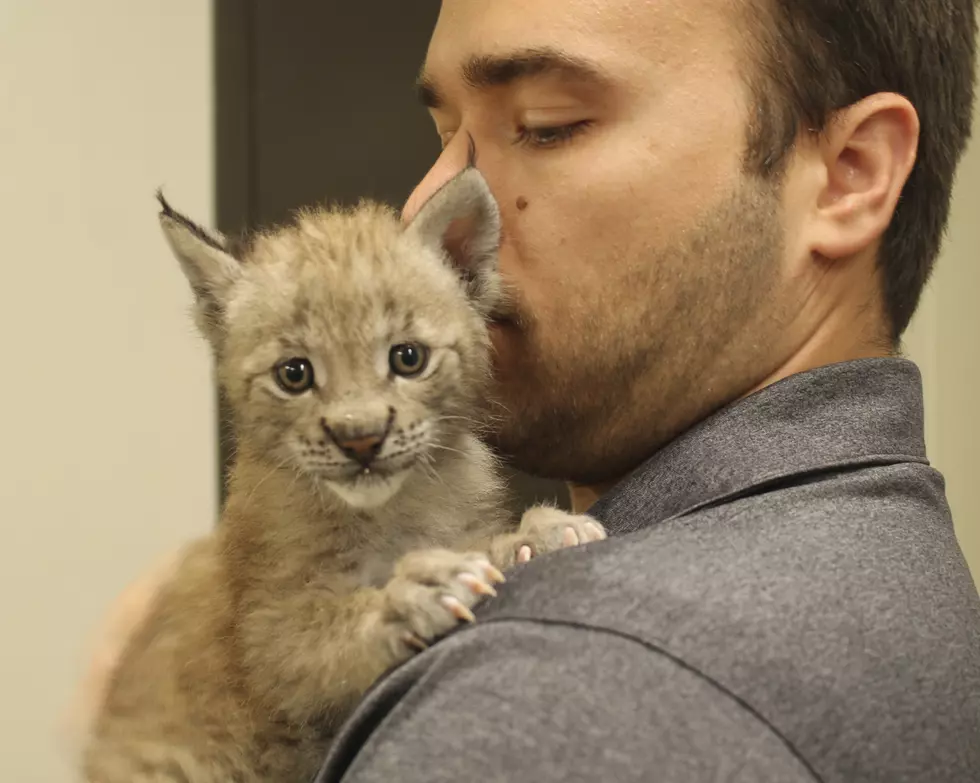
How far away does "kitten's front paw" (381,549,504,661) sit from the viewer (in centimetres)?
105

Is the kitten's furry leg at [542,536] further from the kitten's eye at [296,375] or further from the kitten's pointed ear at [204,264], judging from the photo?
the kitten's pointed ear at [204,264]

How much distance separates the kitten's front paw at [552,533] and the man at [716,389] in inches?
2.0

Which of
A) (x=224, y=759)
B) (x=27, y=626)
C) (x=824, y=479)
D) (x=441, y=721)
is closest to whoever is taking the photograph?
(x=441, y=721)

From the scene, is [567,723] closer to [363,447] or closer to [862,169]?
[363,447]

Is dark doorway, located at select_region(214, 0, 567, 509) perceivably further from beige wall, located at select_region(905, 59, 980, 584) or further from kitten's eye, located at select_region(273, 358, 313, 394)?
kitten's eye, located at select_region(273, 358, 313, 394)

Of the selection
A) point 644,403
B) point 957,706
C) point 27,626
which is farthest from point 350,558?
point 27,626

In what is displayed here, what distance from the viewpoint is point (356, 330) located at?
4.06ft

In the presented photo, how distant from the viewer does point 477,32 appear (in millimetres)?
1354

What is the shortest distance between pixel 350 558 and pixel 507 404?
341mm

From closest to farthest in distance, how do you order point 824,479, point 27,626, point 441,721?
point 441,721 → point 824,479 → point 27,626

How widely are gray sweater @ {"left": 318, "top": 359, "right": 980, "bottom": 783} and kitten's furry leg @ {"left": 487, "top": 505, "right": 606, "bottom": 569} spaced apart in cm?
11

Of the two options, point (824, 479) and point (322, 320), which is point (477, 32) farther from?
point (824, 479)

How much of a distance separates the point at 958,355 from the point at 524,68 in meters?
2.13

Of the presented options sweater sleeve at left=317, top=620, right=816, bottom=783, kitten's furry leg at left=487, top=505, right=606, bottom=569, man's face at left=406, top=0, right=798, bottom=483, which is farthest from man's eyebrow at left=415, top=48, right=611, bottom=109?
sweater sleeve at left=317, top=620, right=816, bottom=783
